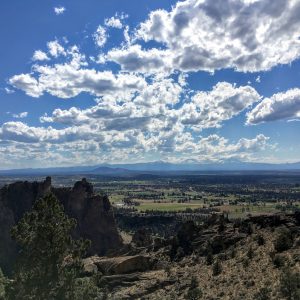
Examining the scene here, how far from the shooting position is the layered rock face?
103125mm

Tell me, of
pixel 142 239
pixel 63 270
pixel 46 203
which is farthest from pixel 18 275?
pixel 142 239

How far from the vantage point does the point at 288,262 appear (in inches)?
1825

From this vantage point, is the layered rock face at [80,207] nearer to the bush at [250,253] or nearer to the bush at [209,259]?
the bush at [209,259]

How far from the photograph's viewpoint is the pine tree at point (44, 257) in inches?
1501

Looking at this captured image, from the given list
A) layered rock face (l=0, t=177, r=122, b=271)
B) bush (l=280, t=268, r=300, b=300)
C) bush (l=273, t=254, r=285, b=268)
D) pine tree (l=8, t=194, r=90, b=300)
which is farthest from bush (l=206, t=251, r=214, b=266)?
layered rock face (l=0, t=177, r=122, b=271)

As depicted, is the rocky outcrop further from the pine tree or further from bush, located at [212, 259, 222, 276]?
the pine tree

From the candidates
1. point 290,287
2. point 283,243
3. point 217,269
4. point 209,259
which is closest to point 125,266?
point 209,259

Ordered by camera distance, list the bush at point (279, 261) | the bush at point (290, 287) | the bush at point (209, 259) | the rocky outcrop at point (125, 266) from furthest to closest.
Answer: the rocky outcrop at point (125, 266), the bush at point (209, 259), the bush at point (279, 261), the bush at point (290, 287)

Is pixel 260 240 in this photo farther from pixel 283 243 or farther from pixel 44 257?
pixel 44 257

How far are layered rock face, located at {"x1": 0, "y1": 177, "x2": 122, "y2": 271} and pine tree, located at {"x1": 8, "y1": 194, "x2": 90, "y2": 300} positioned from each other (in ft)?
200

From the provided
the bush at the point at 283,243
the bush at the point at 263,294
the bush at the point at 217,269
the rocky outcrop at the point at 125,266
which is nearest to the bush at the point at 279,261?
the bush at the point at 283,243

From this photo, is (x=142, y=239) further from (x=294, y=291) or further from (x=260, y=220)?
(x=294, y=291)

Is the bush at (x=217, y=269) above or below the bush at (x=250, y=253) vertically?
below

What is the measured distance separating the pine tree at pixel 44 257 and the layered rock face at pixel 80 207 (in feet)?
200
